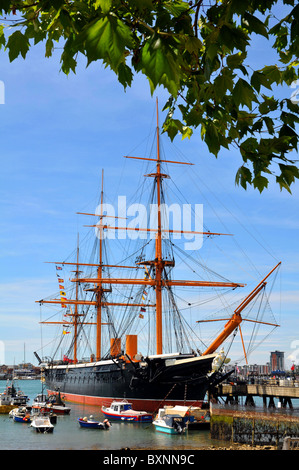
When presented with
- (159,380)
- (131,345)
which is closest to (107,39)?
(159,380)

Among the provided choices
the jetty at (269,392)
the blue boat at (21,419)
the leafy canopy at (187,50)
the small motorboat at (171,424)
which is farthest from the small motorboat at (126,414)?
the leafy canopy at (187,50)

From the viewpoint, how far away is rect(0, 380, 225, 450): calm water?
32.8 meters

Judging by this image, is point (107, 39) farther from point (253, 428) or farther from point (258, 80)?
point (253, 428)

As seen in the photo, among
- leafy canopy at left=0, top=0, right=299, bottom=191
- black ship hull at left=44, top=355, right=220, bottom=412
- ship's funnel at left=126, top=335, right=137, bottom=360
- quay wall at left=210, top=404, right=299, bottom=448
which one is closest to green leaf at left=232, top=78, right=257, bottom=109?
leafy canopy at left=0, top=0, right=299, bottom=191

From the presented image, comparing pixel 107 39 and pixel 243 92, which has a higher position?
pixel 243 92

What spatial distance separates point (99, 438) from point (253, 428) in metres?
11.7

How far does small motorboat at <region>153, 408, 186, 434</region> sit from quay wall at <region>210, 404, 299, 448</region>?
12.0 feet

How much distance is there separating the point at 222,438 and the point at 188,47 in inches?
1347

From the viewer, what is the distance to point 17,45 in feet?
12.0

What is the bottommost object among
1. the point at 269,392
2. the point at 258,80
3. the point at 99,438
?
the point at 99,438

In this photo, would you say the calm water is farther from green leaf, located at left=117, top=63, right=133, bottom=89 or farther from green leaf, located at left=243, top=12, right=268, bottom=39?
green leaf, located at left=243, top=12, right=268, bottom=39

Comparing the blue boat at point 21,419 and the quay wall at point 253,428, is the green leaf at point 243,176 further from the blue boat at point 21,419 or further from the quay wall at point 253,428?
the blue boat at point 21,419

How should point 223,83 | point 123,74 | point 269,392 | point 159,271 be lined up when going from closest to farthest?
point 123,74
point 223,83
point 269,392
point 159,271

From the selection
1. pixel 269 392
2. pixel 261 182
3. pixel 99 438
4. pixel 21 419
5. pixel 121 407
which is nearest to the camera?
pixel 261 182
